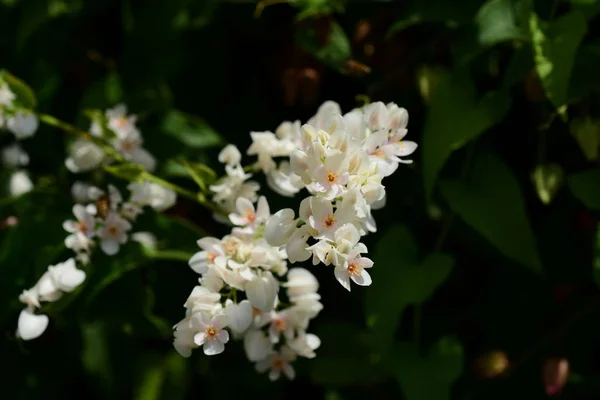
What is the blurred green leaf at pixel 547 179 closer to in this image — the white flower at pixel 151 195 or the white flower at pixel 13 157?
the white flower at pixel 151 195

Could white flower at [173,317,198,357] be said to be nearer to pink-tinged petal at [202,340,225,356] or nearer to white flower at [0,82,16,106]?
pink-tinged petal at [202,340,225,356]

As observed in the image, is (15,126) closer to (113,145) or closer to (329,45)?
(113,145)

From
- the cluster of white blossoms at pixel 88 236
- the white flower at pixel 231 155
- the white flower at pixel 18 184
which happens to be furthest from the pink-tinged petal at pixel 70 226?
the white flower at pixel 18 184

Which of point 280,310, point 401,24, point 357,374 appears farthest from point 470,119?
point 357,374

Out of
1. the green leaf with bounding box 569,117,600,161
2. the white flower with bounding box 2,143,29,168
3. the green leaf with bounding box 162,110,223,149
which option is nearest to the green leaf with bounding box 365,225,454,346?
the green leaf with bounding box 569,117,600,161

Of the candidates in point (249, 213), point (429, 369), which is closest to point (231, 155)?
point (249, 213)
